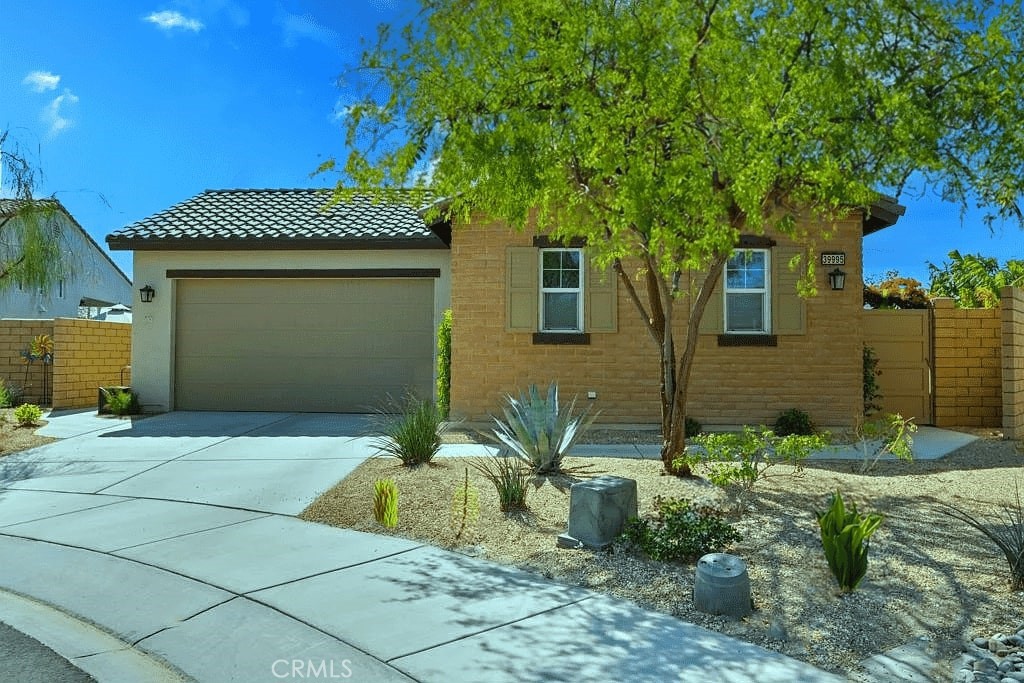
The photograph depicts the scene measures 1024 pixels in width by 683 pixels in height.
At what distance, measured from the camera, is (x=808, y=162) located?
6.62 meters

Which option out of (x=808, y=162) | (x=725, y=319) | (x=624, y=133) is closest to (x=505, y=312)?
(x=725, y=319)

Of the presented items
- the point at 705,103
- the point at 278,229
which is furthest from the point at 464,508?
the point at 278,229

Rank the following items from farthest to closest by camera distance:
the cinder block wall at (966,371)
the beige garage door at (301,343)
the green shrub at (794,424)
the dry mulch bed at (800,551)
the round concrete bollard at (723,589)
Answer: the beige garage door at (301,343)
the cinder block wall at (966,371)
the green shrub at (794,424)
the round concrete bollard at (723,589)
the dry mulch bed at (800,551)

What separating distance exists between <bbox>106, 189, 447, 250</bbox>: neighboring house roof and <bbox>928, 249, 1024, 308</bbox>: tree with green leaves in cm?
1153

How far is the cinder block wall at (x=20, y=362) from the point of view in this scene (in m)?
17.7

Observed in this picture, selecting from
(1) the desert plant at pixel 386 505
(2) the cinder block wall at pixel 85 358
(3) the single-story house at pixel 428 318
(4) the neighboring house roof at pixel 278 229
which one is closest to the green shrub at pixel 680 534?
(1) the desert plant at pixel 386 505

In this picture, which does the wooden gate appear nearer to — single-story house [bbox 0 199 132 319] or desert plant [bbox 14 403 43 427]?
single-story house [bbox 0 199 132 319]

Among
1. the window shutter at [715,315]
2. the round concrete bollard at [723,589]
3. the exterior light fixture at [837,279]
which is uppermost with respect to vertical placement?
the exterior light fixture at [837,279]

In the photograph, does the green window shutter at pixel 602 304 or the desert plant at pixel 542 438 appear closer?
the desert plant at pixel 542 438

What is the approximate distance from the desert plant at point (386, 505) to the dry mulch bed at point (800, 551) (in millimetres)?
102

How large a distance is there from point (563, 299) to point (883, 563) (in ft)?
25.3

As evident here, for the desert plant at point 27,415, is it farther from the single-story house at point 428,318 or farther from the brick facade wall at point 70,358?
the brick facade wall at point 70,358

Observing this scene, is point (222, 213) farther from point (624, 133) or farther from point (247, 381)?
point (624, 133)

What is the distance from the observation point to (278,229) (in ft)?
49.6
